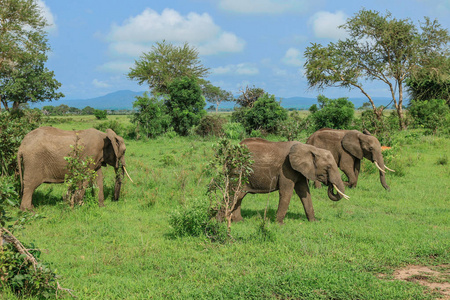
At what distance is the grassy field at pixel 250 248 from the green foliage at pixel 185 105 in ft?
62.5

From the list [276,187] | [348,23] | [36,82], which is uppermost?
[348,23]

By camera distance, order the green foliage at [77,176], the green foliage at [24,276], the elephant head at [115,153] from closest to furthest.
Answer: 1. the green foliage at [24,276]
2. the green foliage at [77,176]
3. the elephant head at [115,153]

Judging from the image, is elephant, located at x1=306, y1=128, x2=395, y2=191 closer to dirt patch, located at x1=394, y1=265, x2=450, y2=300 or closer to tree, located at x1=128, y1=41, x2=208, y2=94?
dirt patch, located at x1=394, y1=265, x2=450, y2=300

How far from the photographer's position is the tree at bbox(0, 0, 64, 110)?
102ft

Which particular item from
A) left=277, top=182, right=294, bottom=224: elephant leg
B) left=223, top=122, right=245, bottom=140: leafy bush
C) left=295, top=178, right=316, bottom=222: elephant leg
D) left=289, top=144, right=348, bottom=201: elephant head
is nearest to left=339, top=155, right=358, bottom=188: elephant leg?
left=289, top=144, right=348, bottom=201: elephant head

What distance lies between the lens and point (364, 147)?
1287cm

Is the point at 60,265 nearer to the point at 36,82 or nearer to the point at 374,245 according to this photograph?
the point at 374,245

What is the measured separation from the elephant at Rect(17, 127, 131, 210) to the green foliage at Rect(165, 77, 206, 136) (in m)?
20.4

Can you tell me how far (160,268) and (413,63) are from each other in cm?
3403

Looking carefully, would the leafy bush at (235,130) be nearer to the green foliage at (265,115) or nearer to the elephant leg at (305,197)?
the green foliage at (265,115)

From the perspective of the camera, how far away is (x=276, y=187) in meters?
9.13

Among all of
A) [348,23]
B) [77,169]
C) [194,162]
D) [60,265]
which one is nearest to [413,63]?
[348,23]

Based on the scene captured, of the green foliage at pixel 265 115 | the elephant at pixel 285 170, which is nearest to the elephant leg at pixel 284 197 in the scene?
the elephant at pixel 285 170

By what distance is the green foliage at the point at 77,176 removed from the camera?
9492mm
